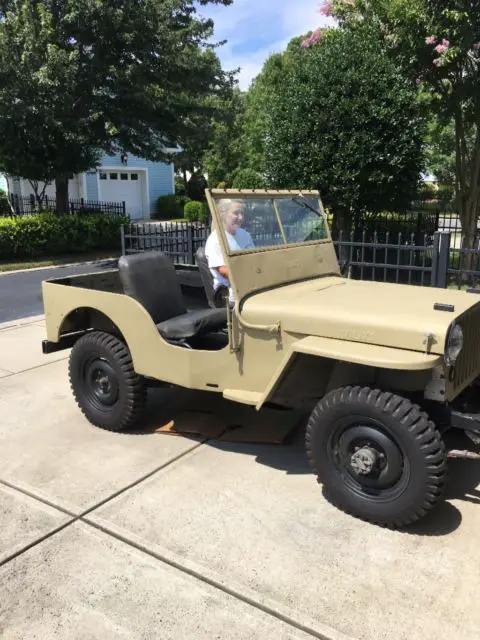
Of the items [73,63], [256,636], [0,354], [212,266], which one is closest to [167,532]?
[256,636]

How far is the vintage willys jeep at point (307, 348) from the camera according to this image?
2854 millimetres

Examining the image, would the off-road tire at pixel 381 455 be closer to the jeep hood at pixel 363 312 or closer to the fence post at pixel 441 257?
the jeep hood at pixel 363 312

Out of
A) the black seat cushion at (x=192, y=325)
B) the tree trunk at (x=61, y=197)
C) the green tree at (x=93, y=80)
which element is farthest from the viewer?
the tree trunk at (x=61, y=197)

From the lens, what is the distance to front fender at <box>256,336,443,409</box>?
107 inches

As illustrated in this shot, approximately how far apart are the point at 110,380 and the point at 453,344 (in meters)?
2.40

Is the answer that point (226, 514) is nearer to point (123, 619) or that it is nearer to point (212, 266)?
point (123, 619)

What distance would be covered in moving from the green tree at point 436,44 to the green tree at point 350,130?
0.52 metres

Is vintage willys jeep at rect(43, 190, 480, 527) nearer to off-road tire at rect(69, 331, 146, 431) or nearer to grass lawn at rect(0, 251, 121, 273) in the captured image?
off-road tire at rect(69, 331, 146, 431)

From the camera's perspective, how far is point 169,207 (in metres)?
27.8

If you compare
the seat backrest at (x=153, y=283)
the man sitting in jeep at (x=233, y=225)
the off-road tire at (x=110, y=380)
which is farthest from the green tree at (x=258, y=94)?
the man sitting in jeep at (x=233, y=225)

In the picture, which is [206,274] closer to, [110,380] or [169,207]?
[110,380]

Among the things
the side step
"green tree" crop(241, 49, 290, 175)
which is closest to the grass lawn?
"green tree" crop(241, 49, 290, 175)

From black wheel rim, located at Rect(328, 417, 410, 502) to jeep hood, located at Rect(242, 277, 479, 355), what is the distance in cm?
45

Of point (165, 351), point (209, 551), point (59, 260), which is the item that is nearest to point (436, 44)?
point (165, 351)
